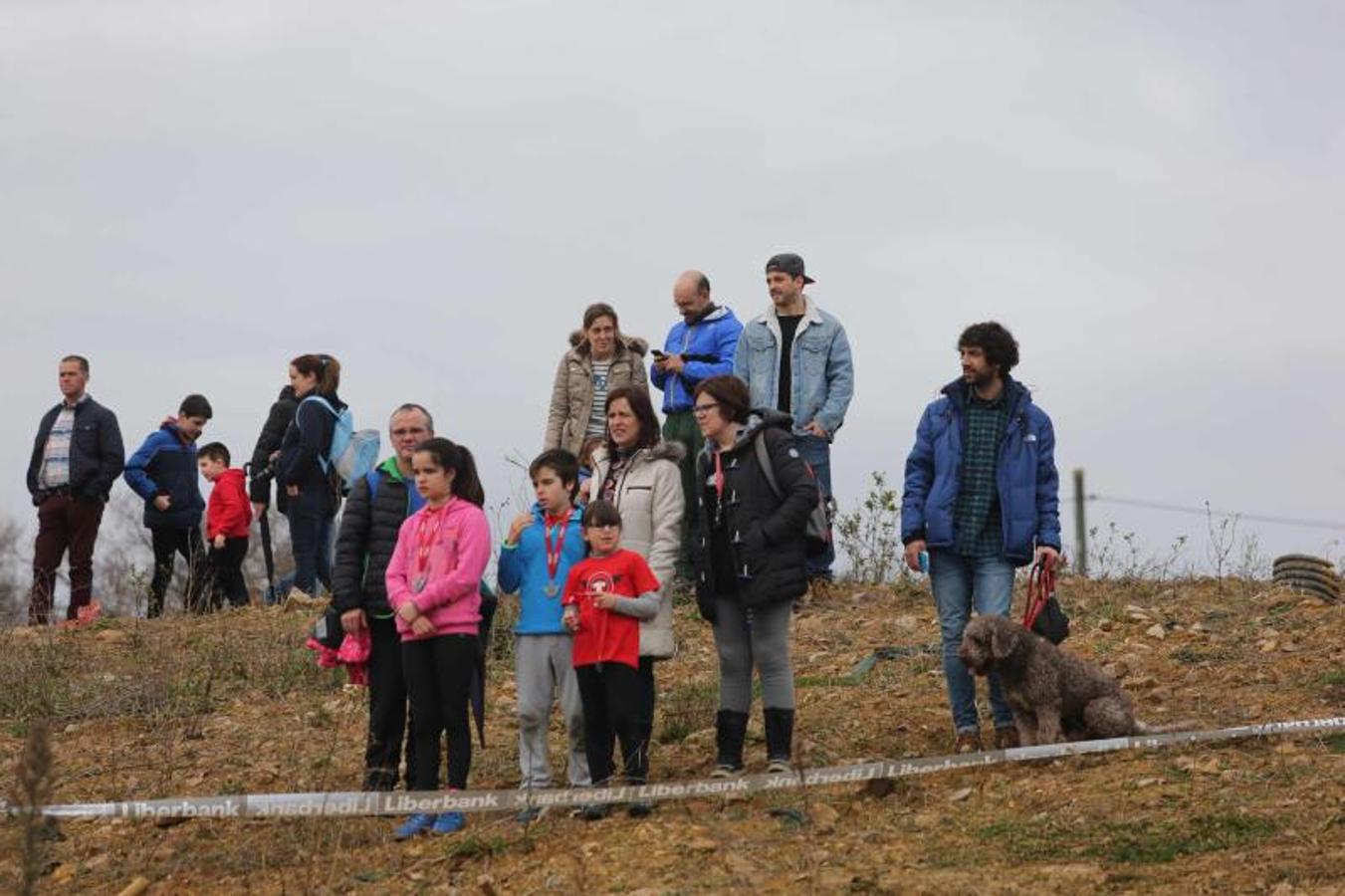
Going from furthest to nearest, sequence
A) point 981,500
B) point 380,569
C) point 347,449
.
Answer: point 347,449, point 981,500, point 380,569

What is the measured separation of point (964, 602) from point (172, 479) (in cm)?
773

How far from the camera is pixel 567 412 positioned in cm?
1202

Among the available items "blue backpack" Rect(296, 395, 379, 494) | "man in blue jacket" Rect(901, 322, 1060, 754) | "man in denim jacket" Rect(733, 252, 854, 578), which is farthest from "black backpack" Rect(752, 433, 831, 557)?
"blue backpack" Rect(296, 395, 379, 494)

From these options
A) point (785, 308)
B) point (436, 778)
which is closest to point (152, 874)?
point (436, 778)

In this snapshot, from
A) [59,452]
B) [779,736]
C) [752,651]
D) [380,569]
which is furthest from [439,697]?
[59,452]

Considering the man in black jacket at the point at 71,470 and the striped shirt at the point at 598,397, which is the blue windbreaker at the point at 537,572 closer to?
the striped shirt at the point at 598,397

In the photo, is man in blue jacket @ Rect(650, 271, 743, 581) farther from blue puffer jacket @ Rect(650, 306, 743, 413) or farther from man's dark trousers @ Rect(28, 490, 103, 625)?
man's dark trousers @ Rect(28, 490, 103, 625)

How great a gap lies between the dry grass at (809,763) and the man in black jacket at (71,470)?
972mm

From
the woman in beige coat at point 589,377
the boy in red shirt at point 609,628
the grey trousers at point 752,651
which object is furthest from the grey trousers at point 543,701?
the woman in beige coat at point 589,377

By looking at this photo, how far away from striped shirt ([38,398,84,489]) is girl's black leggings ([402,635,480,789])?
6984mm

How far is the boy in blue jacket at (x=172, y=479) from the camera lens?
1481 cm

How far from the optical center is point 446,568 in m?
8.26

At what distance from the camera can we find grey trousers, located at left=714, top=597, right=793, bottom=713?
28.0 feet

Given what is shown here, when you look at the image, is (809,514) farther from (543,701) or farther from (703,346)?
(703,346)
